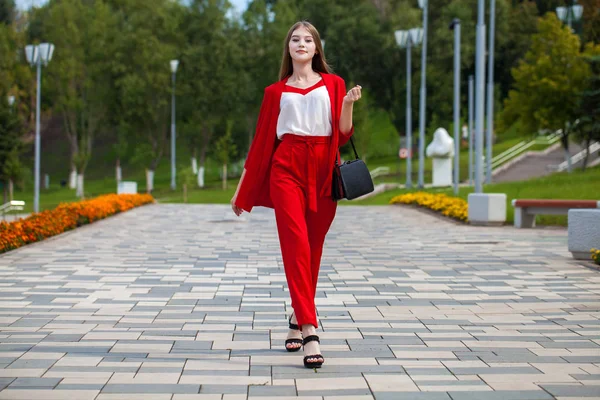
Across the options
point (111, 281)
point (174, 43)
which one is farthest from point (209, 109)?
point (111, 281)

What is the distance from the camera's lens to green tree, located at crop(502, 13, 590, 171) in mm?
44094

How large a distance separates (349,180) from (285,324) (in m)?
1.72

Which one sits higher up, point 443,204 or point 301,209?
point 301,209

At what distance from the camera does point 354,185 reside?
20.0 ft

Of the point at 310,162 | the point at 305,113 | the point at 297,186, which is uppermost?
the point at 305,113

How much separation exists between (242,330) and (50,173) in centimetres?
6902

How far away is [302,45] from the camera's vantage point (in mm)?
6211

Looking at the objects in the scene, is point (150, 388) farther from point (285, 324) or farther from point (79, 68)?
point (79, 68)

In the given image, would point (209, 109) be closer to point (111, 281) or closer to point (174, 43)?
point (174, 43)

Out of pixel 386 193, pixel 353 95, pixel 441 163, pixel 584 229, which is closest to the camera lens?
pixel 353 95

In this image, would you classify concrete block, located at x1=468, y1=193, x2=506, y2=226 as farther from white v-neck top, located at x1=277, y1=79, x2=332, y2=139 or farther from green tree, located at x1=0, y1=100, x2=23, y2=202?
green tree, located at x1=0, y1=100, x2=23, y2=202

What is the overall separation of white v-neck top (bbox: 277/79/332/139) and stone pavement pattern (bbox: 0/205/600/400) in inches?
53.1

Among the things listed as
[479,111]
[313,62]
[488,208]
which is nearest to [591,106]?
[479,111]

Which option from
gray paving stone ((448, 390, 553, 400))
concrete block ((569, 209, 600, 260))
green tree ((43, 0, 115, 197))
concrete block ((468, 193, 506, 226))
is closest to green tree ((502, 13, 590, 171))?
concrete block ((468, 193, 506, 226))
